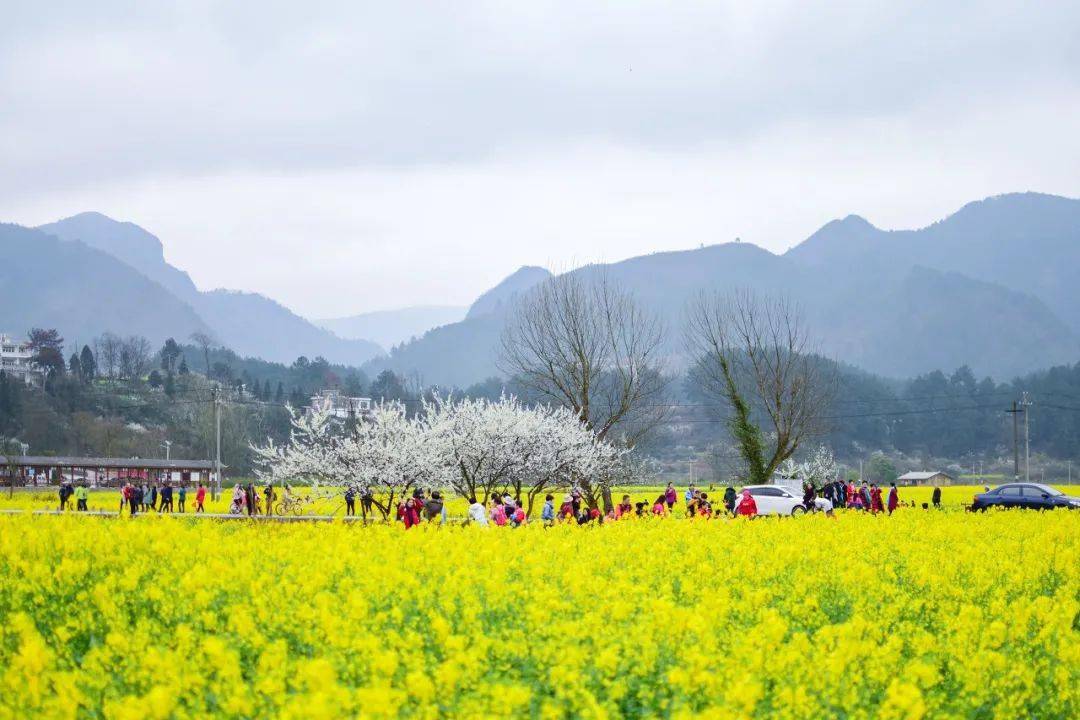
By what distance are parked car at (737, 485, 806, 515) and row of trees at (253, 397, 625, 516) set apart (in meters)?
5.91

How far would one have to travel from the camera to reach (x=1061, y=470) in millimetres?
134250

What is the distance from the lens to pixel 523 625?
10.5 meters

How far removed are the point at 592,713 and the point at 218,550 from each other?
10.4 metres

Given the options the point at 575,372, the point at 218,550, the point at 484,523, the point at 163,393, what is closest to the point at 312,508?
the point at 575,372

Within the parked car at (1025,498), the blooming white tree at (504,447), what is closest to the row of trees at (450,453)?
the blooming white tree at (504,447)

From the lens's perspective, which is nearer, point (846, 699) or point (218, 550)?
point (846, 699)

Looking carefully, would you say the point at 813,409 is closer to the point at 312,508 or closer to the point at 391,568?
the point at 312,508

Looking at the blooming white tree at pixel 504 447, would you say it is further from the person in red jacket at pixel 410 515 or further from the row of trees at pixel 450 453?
the person in red jacket at pixel 410 515

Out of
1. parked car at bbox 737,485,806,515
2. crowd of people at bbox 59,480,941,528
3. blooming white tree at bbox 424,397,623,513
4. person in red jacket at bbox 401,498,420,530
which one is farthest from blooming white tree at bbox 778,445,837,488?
person in red jacket at bbox 401,498,420,530

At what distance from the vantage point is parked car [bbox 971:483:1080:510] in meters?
39.7

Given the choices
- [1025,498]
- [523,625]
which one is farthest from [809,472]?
[523,625]

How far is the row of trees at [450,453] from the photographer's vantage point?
102ft

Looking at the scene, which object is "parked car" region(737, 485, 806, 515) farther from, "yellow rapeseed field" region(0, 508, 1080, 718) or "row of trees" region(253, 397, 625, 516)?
"yellow rapeseed field" region(0, 508, 1080, 718)

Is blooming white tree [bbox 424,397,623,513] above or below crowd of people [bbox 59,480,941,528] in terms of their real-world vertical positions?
above
